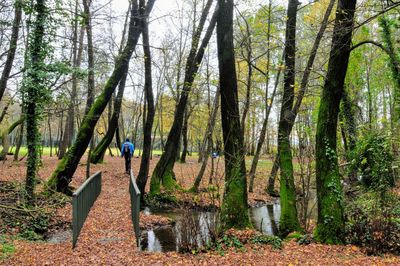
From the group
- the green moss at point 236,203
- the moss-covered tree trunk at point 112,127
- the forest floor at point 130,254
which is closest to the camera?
the forest floor at point 130,254

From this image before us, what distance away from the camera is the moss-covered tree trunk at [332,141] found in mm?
7250

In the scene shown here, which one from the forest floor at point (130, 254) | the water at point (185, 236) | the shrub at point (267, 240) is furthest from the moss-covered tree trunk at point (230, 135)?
the forest floor at point (130, 254)

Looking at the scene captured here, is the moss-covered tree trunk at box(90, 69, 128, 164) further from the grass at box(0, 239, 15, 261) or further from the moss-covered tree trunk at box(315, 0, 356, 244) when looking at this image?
the moss-covered tree trunk at box(315, 0, 356, 244)

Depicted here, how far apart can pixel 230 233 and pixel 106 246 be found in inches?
106

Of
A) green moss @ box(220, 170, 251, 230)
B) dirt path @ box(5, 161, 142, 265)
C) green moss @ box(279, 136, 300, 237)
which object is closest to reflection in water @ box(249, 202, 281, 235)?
green moss @ box(279, 136, 300, 237)

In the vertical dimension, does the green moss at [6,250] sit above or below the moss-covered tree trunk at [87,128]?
below

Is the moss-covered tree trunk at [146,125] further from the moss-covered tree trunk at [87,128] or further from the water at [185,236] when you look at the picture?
the water at [185,236]

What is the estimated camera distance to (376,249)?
676 centimetres

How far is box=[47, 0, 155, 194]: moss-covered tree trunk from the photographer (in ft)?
38.4

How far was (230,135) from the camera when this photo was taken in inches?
324

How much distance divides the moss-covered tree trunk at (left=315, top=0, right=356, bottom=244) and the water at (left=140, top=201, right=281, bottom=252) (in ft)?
5.54

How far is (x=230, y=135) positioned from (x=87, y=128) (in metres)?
6.45

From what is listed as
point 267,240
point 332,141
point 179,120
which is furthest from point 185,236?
point 179,120

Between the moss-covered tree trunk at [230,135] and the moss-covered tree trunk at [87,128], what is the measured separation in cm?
460
